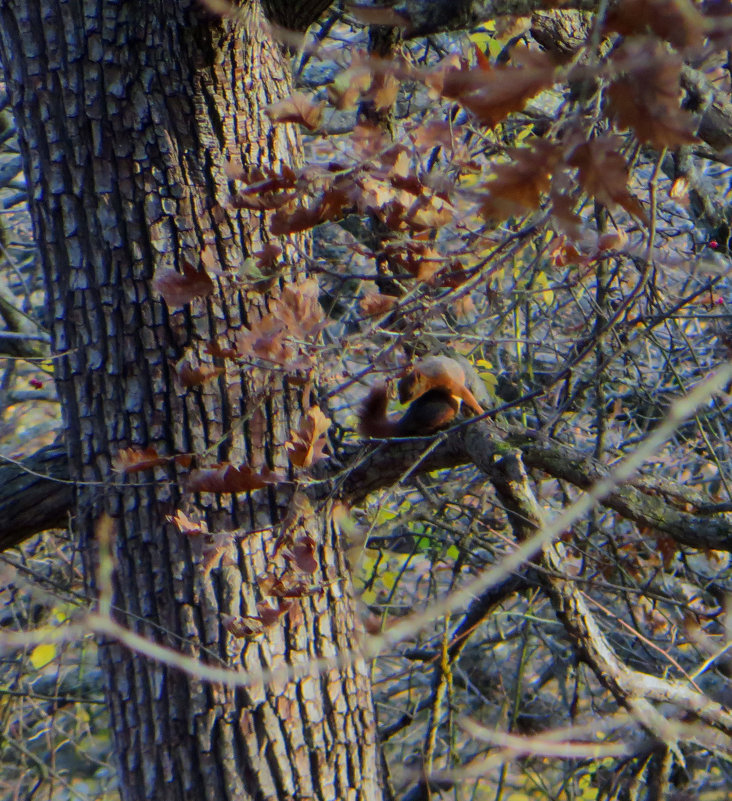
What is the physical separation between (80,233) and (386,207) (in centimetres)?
78

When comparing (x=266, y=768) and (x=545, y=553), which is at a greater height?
(x=545, y=553)

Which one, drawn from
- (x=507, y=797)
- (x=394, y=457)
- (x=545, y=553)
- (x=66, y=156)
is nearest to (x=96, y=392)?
(x=66, y=156)

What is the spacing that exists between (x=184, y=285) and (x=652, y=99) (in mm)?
1203

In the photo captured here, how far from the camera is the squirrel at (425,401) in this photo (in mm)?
1951

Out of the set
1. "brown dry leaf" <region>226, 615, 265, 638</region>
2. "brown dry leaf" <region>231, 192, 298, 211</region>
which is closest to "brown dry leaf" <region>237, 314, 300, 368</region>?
"brown dry leaf" <region>231, 192, 298, 211</region>

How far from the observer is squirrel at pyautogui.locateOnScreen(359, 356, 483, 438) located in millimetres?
1951

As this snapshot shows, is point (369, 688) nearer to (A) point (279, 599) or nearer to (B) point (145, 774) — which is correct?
(A) point (279, 599)

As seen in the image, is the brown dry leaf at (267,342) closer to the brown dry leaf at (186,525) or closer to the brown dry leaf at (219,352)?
the brown dry leaf at (219,352)

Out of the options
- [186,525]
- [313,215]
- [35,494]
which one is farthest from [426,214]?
[35,494]

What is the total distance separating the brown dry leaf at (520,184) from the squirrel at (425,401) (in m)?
0.96

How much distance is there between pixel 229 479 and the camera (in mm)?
1854

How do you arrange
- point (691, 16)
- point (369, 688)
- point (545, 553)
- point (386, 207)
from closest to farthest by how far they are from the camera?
point (691, 16) → point (386, 207) → point (545, 553) → point (369, 688)

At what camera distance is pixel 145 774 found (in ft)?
6.77

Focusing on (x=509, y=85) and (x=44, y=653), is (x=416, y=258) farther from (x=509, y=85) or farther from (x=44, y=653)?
(x=44, y=653)
